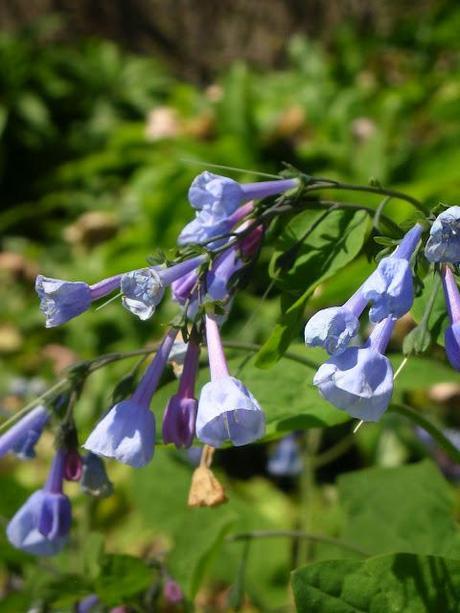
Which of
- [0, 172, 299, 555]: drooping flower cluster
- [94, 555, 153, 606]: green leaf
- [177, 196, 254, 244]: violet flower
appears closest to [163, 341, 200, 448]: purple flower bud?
[0, 172, 299, 555]: drooping flower cluster


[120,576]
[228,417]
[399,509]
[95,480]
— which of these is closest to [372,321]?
[228,417]

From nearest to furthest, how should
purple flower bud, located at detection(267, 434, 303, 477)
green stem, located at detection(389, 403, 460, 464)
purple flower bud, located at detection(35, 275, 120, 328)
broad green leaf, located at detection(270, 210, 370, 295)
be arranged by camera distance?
purple flower bud, located at detection(35, 275, 120, 328) < broad green leaf, located at detection(270, 210, 370, 295) < green stem, located at detection(389, 403, 460, 464) < purple flower bud, located at detection(267, 434, 303, 477)

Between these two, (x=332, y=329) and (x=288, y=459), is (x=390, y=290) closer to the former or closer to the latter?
(x=332, y=329)

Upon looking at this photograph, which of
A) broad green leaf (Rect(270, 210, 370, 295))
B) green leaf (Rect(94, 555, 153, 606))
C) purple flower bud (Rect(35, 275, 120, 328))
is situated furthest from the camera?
green leaf (Rect(94, 555, 153, 606))

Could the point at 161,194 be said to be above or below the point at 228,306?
below

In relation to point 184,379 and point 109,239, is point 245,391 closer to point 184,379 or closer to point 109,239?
point 184,379

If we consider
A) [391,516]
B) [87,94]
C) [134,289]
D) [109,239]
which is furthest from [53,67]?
[134,289]

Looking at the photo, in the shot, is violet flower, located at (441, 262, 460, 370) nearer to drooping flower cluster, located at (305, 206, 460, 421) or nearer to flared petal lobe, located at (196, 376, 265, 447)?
drooping flower cluster, located at (305, 206, 460, 421)
